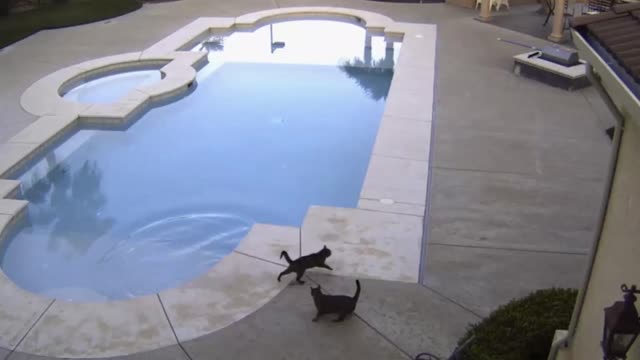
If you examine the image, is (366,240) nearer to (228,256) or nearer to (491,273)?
(491,273)

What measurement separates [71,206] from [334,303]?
428cm

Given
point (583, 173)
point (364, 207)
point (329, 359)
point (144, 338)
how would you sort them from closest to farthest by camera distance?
1. point (329, 359)
2. point (144, 338)
3. point (364, 207)
4. point (583, 173)

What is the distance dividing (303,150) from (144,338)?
4569 mm

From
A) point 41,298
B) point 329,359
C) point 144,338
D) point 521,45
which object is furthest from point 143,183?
point 521,45

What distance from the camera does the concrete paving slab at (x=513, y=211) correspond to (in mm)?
5977

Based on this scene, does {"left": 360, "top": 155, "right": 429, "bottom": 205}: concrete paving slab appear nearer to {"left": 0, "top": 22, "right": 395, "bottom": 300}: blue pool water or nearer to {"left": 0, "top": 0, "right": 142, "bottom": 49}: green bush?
{"left": 0, "top": 22, "right": 395, "bottom": 300}: blue pool water

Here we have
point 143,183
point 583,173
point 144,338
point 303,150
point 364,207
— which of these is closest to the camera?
point 144,338

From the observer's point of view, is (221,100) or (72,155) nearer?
(72,155)

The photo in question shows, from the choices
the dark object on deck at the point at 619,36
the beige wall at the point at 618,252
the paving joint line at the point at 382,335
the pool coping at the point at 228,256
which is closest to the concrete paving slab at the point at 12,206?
the pool coping at the point at 228,256

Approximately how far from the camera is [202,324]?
4887mm

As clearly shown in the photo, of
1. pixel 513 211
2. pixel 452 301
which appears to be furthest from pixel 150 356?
pixel 513 211

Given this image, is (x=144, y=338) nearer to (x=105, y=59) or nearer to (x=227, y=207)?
(x=227, y=207)

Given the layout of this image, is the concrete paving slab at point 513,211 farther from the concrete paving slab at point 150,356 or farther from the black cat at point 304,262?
the concrete paving slab at point 150,356

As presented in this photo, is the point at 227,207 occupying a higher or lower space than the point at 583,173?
lower
